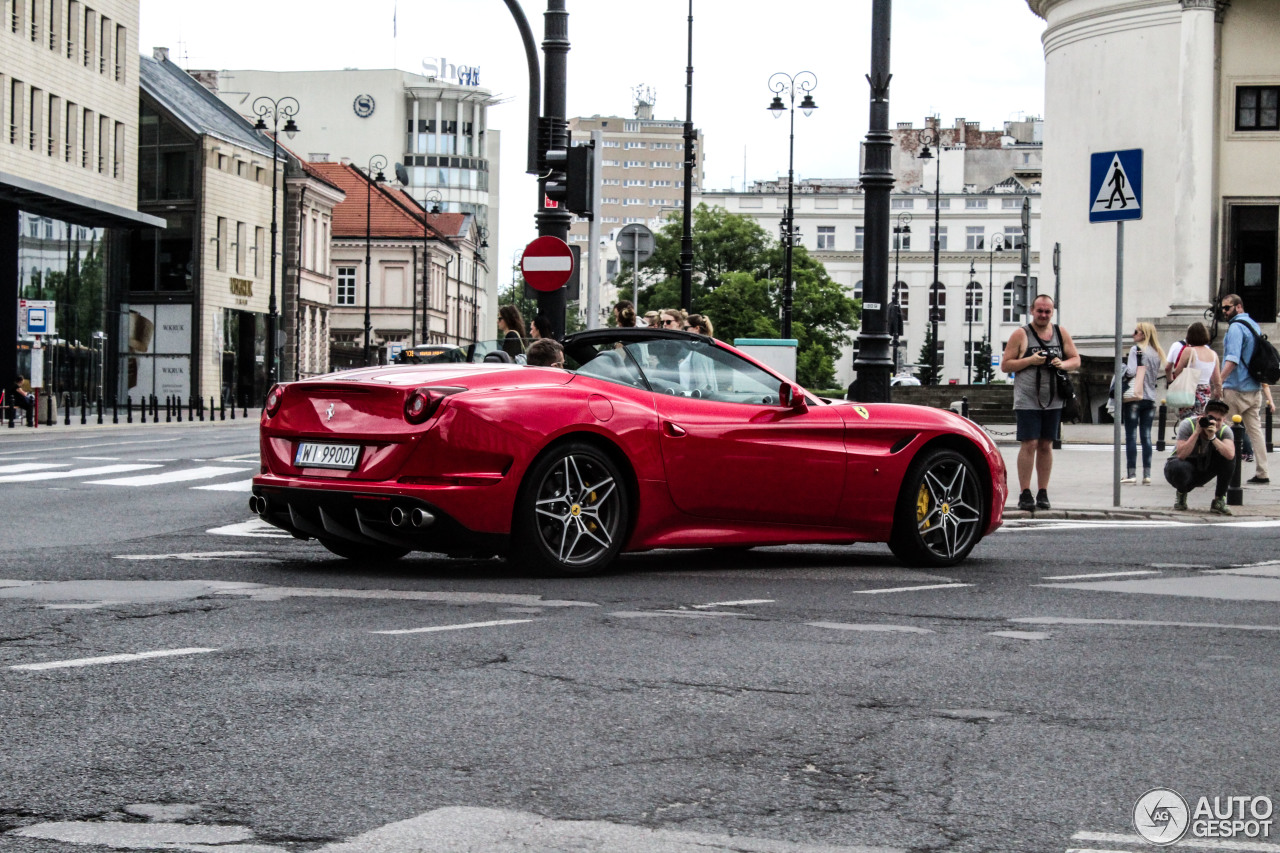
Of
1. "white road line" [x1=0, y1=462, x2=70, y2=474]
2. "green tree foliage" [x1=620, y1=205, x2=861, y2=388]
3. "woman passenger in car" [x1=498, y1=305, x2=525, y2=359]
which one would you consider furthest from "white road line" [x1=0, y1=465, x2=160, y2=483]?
"green tree foliage" [x1=620, y1=205, x2=861, y2=388]

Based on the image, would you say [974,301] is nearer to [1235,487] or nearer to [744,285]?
[744,285]

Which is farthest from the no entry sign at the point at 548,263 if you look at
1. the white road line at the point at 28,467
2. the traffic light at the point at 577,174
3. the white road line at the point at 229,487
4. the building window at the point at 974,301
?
the building window at the point at 974,301

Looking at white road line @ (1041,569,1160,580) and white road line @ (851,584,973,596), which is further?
white road line @ (1041,569,1160,580)

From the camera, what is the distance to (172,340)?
224 ft

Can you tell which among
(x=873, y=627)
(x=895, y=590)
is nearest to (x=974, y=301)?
(x=895, y=590)

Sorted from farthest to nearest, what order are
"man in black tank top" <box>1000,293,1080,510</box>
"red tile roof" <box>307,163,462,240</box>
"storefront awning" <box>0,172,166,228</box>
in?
"red tile roof" <box>307,163,462,240</box> < "storefront awning" <box>0,172,166,228</box> < "man in black tank top" <box>1000,293,1080,510</box>

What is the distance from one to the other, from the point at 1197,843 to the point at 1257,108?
47.2 meters

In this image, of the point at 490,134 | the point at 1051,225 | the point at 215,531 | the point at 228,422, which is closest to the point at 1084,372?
the point at 1051,225

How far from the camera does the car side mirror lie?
1027 centimetres

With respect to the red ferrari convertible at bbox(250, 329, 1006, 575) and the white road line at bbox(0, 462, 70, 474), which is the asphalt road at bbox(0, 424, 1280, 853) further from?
the white road line at bbox(0, 462, 70, 474)

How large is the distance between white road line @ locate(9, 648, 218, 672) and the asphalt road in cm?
3

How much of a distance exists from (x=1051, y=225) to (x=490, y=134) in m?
107

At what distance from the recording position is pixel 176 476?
2095cm

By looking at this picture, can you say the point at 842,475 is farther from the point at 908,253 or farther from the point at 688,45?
the point at 908,253
